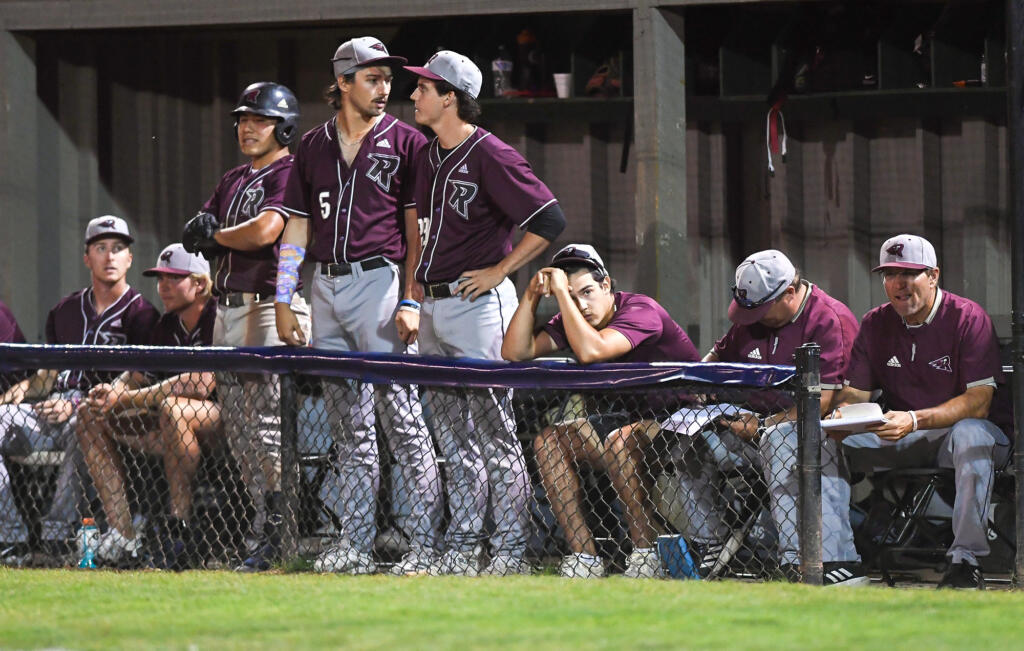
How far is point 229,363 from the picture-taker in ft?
16.9

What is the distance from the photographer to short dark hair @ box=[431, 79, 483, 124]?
5402mm

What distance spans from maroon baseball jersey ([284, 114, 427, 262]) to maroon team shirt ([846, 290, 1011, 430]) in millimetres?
1787

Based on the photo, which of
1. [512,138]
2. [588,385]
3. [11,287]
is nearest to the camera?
[588,385]

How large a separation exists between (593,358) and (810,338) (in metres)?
0.89

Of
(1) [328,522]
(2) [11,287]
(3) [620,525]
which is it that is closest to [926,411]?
(3) [620,525]

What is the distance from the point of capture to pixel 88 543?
17.6ft

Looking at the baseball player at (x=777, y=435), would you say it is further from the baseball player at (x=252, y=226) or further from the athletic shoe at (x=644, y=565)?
the baseball player at (x=252, y=226)

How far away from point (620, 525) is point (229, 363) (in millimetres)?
1487

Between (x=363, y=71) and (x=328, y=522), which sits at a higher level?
(x=363, y=71)

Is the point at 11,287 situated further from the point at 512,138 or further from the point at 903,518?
the point at 903,518

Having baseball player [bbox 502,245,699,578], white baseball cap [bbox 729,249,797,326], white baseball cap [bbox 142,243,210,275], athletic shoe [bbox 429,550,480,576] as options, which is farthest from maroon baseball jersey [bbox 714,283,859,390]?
white baseball cap [bbox 142,243,210,275]

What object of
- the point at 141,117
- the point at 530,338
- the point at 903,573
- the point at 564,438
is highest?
the point at 141,117

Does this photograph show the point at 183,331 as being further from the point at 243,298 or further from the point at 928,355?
the point at 928,355

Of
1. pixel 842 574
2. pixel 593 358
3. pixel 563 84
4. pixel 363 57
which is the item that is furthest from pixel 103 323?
pixel 842 574
